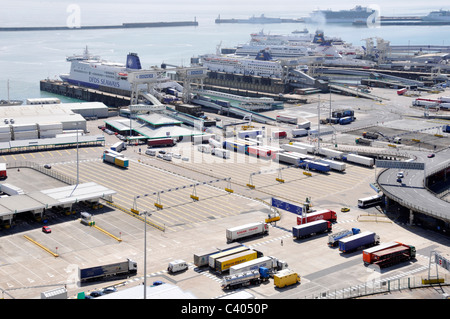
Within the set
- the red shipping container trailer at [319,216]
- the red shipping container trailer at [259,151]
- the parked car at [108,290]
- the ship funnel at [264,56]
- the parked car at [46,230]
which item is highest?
the ship funnel at [264,56]

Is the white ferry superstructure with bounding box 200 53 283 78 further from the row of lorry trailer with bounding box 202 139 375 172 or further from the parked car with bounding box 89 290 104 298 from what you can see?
the parked car with bounding box 89 290 104 298

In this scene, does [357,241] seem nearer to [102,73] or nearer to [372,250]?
[372,250]

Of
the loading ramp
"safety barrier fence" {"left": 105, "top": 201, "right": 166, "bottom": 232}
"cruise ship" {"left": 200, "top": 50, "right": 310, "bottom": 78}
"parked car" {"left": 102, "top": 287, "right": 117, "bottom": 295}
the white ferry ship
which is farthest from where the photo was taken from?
the white ferry ship

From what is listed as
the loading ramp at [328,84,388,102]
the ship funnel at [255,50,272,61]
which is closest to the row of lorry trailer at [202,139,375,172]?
the loading ramp at [328,84,388,102]

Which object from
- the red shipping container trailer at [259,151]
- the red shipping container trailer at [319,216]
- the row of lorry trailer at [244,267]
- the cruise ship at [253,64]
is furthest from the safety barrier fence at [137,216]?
the cruise ship at [253,64]

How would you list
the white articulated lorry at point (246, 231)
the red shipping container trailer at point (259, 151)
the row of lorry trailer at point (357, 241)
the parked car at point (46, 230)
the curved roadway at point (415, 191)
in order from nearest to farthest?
the row of lorry trailer at point (357, 241), the white articulated lorry at point (246, 231), the parked car at point (46, 230), the curved roadway at point (415, 191), the red shipping container trailer at point (259, 151)

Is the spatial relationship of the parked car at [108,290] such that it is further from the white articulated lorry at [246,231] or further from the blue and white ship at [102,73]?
the blue and white ship at [102,73]

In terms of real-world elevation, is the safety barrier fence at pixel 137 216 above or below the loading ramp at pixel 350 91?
below
